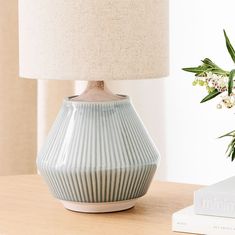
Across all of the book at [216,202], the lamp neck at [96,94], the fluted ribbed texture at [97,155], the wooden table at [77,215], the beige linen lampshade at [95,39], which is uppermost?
the beige linen lampshade at [95,39]

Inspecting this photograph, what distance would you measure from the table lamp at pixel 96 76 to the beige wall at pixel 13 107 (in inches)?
25.5

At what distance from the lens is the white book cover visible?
1.15 meters

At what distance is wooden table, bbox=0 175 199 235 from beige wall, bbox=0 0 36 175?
18.0 inches

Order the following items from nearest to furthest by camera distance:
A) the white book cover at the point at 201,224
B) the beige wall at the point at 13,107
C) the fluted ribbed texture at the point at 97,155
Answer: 1. the white book cover at the point at 201,224
2. the fluted ribbed texture at the point at 97,155
3. the beige wall at the point at 13,107

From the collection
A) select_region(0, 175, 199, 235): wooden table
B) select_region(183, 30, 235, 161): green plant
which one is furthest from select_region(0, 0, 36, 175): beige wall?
select_region(183, 30, 235, 161): green plant

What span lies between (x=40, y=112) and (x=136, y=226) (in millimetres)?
926

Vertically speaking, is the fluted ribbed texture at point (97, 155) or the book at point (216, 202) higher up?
the fluted ribbed texture at point (97, 155)

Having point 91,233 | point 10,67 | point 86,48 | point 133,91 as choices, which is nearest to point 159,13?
point 86,48

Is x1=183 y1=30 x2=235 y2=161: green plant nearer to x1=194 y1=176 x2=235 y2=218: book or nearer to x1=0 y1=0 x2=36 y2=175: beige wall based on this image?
x1=194 y1=176 x2=235 y2=218: book

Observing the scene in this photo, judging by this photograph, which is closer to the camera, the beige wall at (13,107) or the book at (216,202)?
the book at (216,202)

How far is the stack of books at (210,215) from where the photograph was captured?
3.80 ft

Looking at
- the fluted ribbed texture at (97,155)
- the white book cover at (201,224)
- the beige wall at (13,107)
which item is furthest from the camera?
the beige wall at (13,107)

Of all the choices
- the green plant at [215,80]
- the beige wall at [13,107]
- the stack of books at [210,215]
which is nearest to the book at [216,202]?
the stack of books at [210,215]

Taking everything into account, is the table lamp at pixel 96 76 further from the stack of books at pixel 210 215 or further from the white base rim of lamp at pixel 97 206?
the stack of books at pixel 210 215
